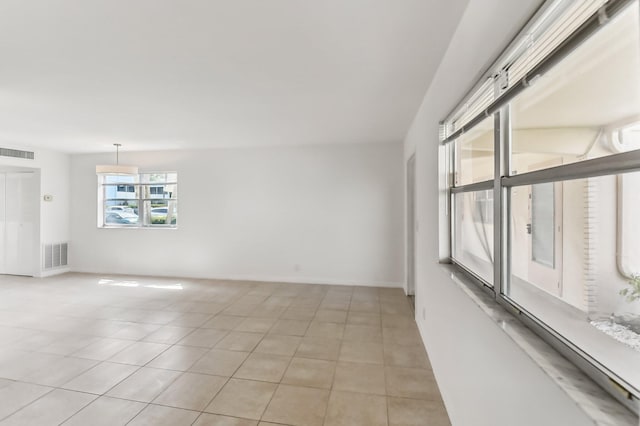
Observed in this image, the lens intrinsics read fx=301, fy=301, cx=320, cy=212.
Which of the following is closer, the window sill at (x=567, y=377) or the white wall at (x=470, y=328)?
the window sill at (x=567, y=377)

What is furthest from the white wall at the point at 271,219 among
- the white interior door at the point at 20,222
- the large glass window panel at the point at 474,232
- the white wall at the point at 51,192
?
the large glass window panel at the point at 474,232

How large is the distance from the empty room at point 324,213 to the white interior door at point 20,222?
53mm

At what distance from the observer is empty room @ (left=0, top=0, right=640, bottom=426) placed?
857 mm

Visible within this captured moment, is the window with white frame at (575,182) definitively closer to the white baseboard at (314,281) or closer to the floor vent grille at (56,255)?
the white baseboard at (314,281)

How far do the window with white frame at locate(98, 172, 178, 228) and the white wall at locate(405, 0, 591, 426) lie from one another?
5.17 meters

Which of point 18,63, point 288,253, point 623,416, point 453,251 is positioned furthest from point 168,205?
point 623,416

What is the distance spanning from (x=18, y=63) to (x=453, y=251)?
3704mm

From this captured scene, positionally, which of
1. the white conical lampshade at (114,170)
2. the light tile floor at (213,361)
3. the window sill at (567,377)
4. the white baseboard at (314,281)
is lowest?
the light tile floor at (213,361)

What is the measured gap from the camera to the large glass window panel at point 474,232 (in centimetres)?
163

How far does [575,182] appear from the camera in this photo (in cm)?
90

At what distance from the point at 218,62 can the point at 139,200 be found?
5059 mm

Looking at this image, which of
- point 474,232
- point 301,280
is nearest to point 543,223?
point 474,232

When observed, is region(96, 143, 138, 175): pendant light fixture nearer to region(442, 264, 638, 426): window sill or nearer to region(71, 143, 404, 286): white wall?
region(71, 143, 404, 286): white wall

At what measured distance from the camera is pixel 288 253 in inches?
223
